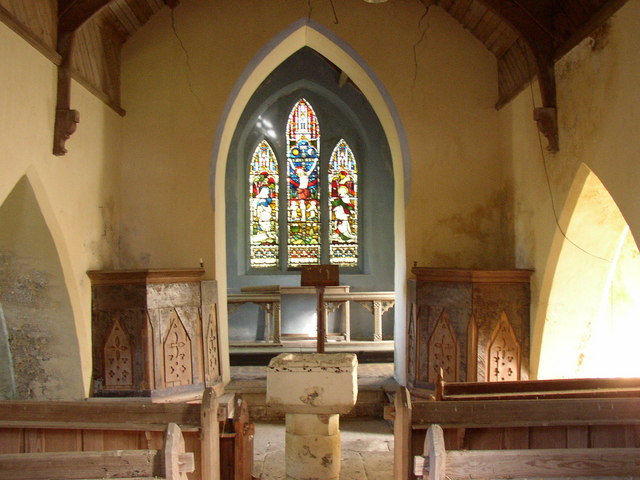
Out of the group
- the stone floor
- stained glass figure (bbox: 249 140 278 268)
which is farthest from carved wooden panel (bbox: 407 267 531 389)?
stained glass figure (bbox: 249 140 278 268)

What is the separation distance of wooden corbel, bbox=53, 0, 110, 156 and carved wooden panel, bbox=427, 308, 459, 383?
10.7 ft

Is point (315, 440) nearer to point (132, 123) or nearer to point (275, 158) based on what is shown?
point (132, 123)

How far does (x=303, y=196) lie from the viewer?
377 inches

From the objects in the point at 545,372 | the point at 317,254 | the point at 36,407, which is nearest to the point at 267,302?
the point at 317,254

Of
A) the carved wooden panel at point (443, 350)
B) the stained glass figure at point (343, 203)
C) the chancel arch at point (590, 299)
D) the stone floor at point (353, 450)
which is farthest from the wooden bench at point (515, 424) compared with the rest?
the stained glass figure at point (343, 203)

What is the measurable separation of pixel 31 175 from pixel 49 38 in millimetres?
1008

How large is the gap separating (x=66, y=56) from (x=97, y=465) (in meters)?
3.24

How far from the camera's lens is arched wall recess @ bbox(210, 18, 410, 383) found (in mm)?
5902

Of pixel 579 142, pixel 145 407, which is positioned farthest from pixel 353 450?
pixel 579 142

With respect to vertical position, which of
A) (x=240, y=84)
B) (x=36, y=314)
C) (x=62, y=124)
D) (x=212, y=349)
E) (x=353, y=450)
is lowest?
(x=353, y=450)

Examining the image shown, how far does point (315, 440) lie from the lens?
12.4 ft

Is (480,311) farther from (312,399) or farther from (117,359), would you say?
(117,359)

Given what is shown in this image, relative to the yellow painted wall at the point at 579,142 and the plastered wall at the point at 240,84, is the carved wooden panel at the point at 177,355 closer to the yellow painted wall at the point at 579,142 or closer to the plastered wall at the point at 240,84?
the plastered wall at the point at 240,84

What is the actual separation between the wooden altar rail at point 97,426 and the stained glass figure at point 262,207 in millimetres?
6558
